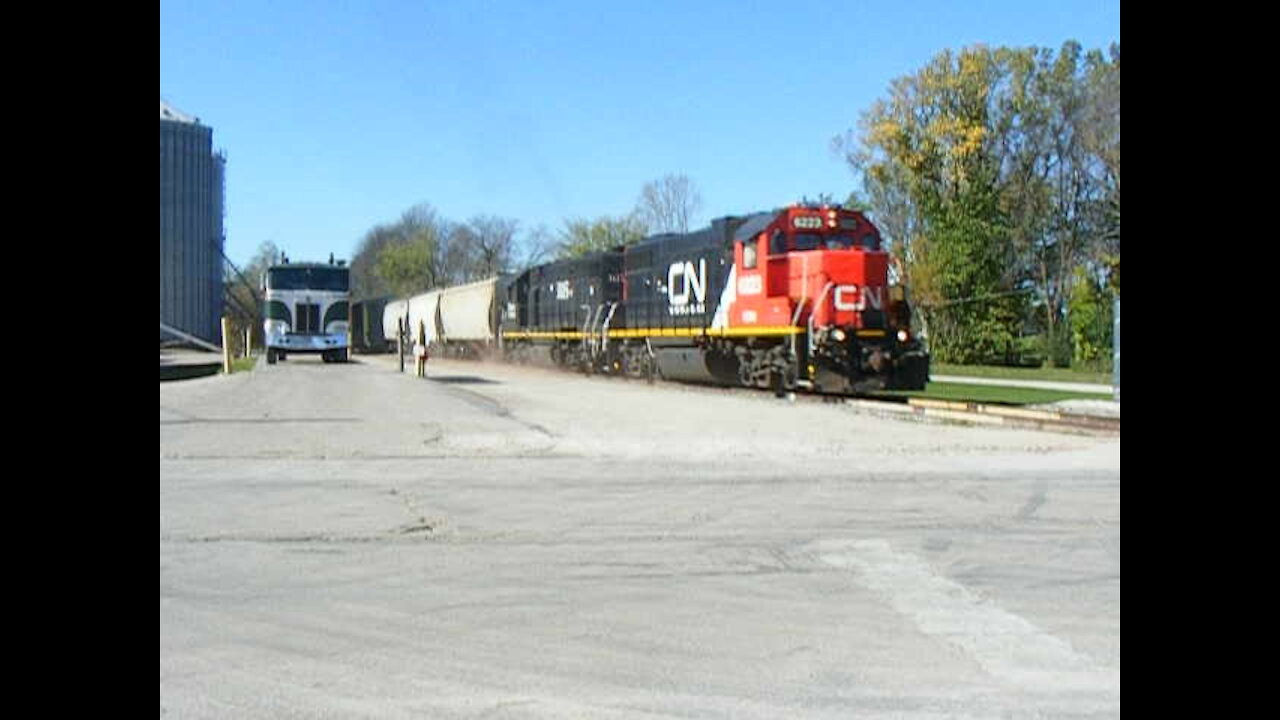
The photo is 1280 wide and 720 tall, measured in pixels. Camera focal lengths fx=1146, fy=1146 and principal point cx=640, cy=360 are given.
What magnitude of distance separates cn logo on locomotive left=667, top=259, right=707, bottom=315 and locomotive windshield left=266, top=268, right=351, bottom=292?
15.5 meters

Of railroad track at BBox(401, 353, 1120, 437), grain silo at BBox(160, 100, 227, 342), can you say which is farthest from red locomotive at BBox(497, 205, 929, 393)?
grain silo at BBox(160, 100, 227, 342)

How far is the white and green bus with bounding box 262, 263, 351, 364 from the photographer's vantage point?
39406 millimetres

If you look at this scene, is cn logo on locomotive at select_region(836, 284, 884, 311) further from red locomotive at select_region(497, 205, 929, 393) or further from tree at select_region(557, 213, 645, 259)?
tree at select_region(557, 213, 645, 259)

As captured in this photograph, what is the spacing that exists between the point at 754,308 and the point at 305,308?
21486 mm

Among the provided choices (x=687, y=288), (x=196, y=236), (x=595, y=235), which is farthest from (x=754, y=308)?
(x=595, y=235)

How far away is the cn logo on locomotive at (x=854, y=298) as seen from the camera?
21781 millimetres

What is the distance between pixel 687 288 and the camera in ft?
91.1

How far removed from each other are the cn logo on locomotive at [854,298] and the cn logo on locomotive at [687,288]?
5.05 m

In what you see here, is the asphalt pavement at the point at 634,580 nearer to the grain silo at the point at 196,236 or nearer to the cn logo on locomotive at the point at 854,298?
the cn logo on locomotive at the point at 854,298

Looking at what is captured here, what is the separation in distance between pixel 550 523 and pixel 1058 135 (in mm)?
32198

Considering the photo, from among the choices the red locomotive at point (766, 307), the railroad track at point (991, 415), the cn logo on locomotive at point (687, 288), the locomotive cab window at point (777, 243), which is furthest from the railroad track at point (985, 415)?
the cn logo on locomotive at point (687, 288)

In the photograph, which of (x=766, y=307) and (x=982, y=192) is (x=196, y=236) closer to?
(x=766, y=307)
